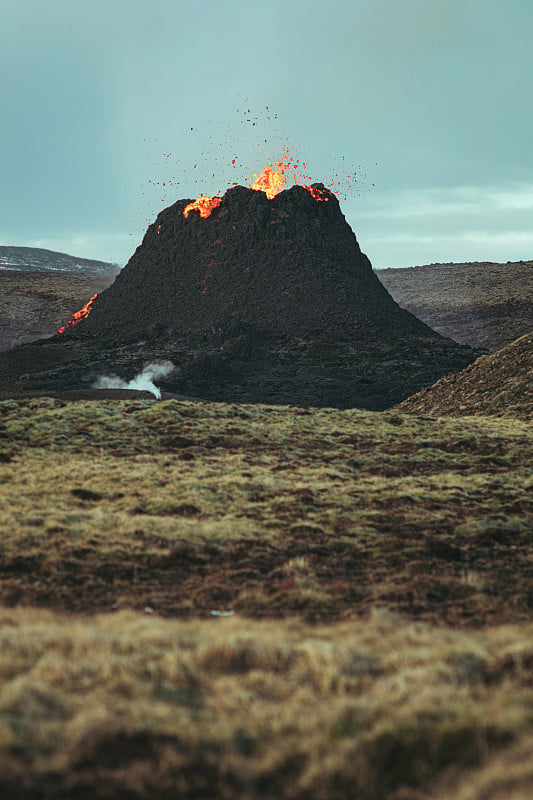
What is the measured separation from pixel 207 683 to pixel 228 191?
86.7 metres

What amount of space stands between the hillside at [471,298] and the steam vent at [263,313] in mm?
30722

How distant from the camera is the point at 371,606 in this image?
1179 cm

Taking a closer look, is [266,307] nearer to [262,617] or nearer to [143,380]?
[143,380]

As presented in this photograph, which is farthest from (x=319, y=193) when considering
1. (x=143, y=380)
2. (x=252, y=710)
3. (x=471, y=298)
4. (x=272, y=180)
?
Result: (x=252, y=710)

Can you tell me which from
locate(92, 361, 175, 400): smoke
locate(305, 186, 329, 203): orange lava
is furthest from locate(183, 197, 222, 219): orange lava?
locate(92, 361, 175, 400): smoke

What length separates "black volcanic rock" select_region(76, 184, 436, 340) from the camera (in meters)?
78.2

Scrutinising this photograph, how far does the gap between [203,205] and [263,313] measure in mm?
22248

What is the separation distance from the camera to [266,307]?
3110 inches

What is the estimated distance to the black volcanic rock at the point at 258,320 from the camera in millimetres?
63250

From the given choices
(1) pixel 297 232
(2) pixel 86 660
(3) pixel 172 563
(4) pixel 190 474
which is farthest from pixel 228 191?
(2) pixel 86 660

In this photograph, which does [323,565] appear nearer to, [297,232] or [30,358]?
[30,358]

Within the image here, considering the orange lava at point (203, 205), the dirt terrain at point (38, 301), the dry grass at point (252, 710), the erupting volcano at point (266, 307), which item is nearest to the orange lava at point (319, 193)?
the erupting volcano at point (266, 307)

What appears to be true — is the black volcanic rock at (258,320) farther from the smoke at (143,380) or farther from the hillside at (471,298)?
the hillside at (471,298)

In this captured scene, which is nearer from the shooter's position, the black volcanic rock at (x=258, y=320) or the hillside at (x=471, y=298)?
the black volcanic rock at (x=258, y=320)
